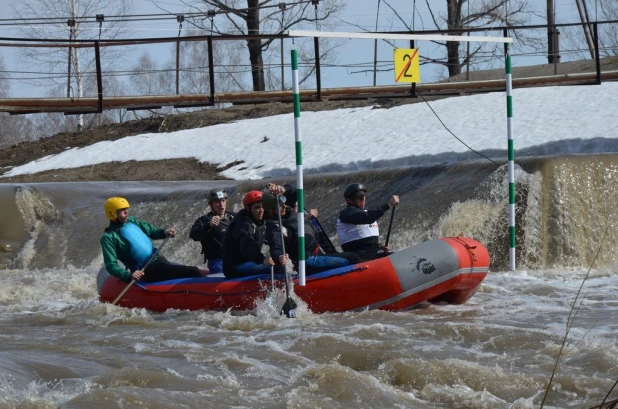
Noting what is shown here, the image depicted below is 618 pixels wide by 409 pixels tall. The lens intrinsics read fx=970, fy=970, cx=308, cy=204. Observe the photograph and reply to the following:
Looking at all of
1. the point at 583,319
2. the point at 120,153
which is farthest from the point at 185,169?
the point at 583,319

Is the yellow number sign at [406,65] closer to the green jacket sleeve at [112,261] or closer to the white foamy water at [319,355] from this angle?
the white foamy water at [319,355]

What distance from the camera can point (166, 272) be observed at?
1033 cm

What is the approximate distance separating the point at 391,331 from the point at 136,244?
335 centimetres

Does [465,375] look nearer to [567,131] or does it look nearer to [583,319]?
[583,319]

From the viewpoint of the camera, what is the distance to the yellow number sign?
10.1 meters

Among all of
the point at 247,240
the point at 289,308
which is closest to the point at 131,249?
the point at 247,240

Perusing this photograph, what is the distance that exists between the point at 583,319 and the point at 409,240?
4475 mm

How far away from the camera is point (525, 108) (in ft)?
56.3

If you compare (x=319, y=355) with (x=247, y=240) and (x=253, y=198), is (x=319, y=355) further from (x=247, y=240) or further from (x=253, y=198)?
(x=253, y=198)

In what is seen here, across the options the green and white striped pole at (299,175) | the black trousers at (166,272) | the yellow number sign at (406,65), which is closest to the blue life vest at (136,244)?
the black trousers at (166,272)

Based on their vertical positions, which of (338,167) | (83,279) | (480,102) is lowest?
(83,279)

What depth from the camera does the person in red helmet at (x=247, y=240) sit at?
31.1 feet

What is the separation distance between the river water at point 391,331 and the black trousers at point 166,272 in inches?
19.4

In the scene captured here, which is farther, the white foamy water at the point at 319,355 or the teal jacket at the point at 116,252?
the teal jacket at the point at 116,252
